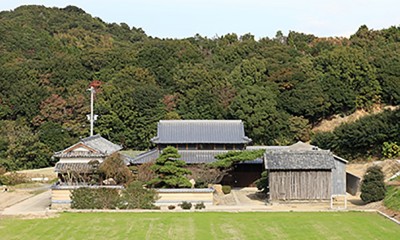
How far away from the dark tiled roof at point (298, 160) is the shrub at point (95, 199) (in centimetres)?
698

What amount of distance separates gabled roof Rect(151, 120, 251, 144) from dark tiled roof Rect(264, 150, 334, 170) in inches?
309

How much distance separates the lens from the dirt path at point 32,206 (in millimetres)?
21367

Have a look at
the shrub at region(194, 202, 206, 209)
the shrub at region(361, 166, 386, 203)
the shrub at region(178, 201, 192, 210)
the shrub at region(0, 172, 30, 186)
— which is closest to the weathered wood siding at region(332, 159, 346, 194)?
the shrub at region(361, 166, 386, 203)

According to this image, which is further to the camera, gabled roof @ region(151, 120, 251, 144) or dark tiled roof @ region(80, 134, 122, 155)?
gabled roof @ region(151, 120, 251, 144)

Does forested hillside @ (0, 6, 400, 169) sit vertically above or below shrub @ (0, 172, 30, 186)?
above

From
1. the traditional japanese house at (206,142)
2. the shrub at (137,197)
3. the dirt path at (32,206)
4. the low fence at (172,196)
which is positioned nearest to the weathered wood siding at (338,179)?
the traditional japanese house at (206,142)

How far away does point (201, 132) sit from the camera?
108ft

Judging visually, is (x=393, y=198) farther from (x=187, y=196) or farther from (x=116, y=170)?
(x=116, y=170)

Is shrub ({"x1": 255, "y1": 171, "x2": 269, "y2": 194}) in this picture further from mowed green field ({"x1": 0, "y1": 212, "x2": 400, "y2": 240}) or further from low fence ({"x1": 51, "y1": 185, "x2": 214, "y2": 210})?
mowed green field ({"x1": 0, "y1": 212, "x2": 400, "y2": 240})

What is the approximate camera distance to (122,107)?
42.9 meters

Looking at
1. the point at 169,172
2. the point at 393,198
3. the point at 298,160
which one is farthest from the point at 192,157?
the point at 393,198

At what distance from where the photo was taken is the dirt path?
21.4 meters

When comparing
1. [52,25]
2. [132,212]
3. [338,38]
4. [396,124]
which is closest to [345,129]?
[396,124]

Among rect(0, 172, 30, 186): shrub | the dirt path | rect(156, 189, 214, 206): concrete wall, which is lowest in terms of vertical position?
the dirt path
